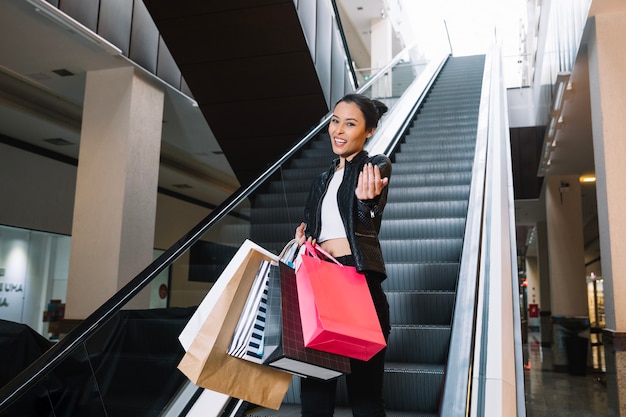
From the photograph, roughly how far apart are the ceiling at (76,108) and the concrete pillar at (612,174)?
89cm

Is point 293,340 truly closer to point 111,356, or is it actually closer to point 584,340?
point 111,356

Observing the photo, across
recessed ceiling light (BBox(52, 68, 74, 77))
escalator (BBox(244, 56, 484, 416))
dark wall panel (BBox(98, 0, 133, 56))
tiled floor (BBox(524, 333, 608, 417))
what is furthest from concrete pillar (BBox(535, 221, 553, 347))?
recessed ceiling light (BBox(52, 68, 74, 77))

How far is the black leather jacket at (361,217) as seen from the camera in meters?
1.89

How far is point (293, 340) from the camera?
1.47 meters

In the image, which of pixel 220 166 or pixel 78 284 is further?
pixel 220 166

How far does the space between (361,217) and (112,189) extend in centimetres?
648

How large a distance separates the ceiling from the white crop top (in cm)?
541

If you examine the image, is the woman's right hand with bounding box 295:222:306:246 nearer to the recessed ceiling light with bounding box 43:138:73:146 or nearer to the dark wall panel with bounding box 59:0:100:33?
the dark wall panel with bounding box 59:0:100:33

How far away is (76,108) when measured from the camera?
1041cm

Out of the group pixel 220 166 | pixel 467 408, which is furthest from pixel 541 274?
pixel 467 408

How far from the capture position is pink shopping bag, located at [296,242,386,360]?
1.47 meters

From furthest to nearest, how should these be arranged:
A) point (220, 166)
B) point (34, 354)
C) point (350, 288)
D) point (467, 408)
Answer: point (220, 166), point (34, 354), point (467, 408), point (350, 288)

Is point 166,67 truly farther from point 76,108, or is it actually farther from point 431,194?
point 431,194

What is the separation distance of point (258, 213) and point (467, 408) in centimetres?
213
